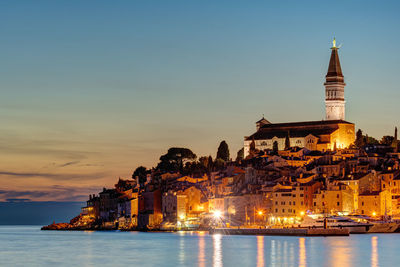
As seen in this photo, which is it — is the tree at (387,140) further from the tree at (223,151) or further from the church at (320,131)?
the tree at (223,151)

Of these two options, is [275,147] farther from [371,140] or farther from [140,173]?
[140,173]

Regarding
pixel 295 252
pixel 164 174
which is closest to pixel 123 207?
pixel 164 174

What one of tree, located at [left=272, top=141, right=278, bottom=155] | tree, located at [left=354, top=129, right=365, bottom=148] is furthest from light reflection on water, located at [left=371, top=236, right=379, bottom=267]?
tree, located at [left=354, top=129, right=365, bottom=148]

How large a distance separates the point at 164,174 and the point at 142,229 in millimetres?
11180

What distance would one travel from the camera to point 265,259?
176ft

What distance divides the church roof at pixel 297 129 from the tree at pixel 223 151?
11.8 feet

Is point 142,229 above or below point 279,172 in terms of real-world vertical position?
below

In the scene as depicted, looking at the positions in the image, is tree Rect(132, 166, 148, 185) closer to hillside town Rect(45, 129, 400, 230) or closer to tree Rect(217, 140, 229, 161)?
hillside town Rect(45, 129, 400, 230)

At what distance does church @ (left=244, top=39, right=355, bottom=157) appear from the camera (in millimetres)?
114500

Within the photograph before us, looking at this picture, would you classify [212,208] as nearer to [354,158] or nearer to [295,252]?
[354,158]

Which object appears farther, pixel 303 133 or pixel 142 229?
pixel 303 133

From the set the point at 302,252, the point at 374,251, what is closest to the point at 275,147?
the point at 374,251

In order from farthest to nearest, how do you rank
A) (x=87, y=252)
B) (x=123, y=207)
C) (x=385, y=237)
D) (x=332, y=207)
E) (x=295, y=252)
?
(x=123, y=207)
(x=332, y=207)
(x=385, y=237)
(x=87, y=252)
(x=295, y=252)

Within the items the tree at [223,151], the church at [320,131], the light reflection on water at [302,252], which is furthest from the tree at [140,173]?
the light reflection on water at [302,252]
